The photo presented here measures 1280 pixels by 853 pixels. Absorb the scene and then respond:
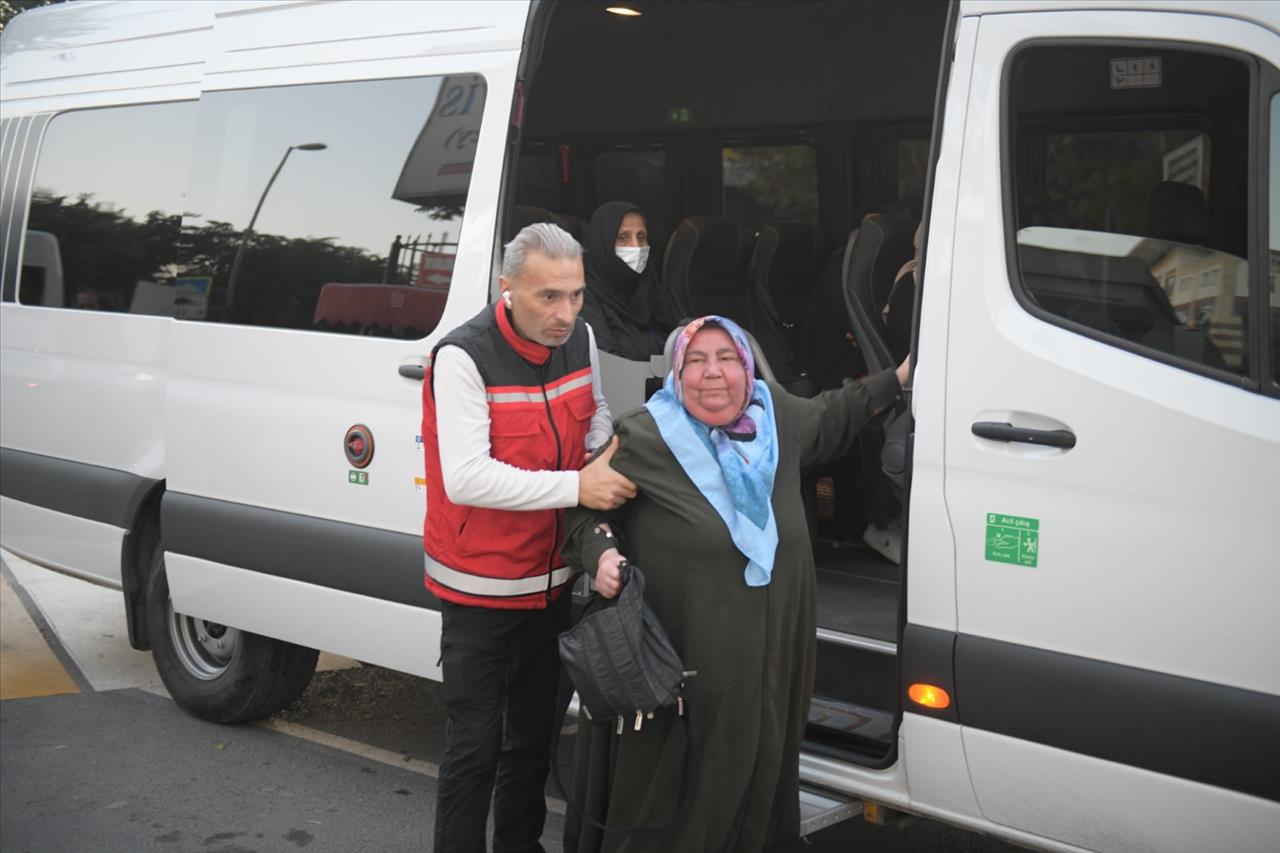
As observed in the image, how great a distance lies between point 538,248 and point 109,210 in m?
3.27

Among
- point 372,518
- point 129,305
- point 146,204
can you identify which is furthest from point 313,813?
point 146,204

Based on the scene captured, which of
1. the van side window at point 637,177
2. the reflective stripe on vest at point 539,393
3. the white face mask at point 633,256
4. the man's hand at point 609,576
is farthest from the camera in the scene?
the van side window at point 637,177

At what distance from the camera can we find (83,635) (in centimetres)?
685

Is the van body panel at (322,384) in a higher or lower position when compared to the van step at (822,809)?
higher

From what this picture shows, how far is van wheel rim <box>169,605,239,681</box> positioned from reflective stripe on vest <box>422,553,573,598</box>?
2.18 m

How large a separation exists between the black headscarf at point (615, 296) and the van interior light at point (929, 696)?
1.95 metres

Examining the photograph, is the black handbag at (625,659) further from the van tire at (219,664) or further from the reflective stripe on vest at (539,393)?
the van tire at (219,664)

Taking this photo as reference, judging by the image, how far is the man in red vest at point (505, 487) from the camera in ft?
11.1

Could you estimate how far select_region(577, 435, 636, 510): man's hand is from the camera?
330 centimetres

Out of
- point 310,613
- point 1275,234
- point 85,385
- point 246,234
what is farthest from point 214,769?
point 1275,234

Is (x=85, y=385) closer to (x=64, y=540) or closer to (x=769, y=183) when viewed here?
(x=64, y=540)

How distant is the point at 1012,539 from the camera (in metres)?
3.24

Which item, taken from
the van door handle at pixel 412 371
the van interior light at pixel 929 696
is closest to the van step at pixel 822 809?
the van interior light at pixel 929 696

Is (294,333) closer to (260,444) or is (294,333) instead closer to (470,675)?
(260,444)
